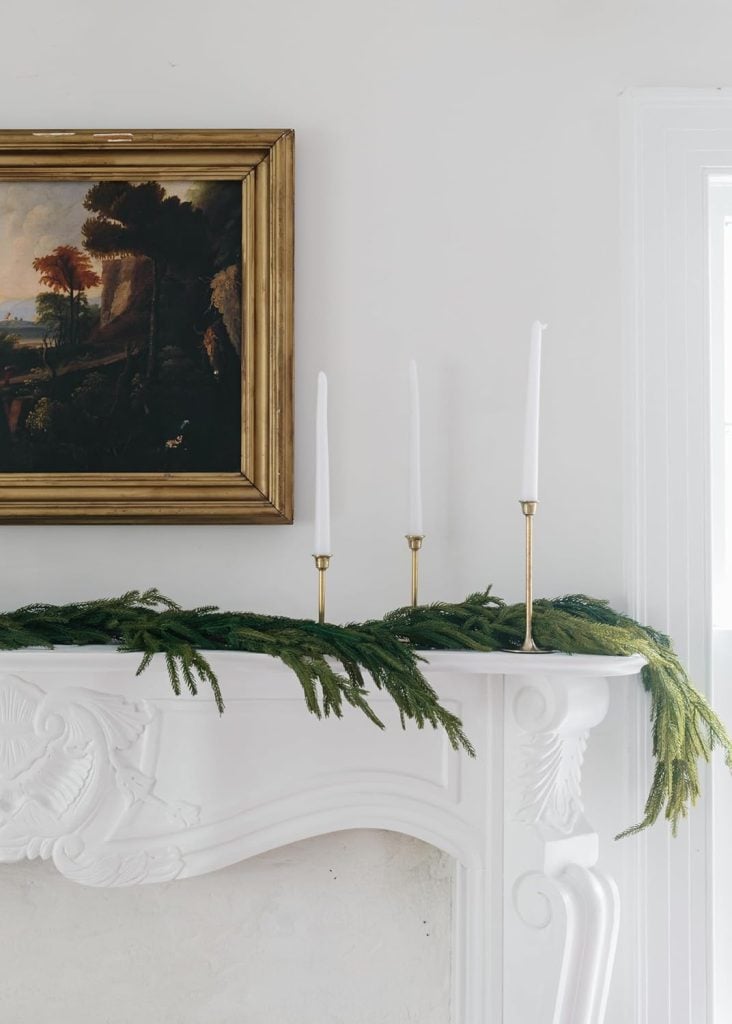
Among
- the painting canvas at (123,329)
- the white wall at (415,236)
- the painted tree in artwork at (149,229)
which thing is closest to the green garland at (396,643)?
the white wall at (415,236)

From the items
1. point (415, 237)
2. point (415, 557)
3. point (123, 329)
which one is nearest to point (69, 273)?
point (123, 329)

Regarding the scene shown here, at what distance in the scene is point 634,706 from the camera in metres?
1.25

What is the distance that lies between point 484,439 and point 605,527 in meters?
0.22

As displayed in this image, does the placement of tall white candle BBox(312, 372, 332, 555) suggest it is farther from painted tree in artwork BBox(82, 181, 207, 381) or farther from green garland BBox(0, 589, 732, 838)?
painted tree in artwork BBox(82, 181, 207, 381)

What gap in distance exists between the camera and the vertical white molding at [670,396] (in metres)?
1.25

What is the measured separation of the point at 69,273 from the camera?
128 cm

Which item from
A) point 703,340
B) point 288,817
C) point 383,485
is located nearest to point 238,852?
point 288,817

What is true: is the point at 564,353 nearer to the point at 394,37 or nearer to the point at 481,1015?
the point at 394,37

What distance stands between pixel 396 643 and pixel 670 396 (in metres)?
0.59

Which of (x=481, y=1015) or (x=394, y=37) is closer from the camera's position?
(x=481, y=1015)

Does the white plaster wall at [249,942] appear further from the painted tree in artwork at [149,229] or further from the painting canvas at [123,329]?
the painted tree in artwork at [149,229]

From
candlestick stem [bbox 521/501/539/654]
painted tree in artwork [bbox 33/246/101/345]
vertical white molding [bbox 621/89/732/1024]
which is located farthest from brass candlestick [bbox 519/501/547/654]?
painted tree in artwork [bbox 33/246/101/345]

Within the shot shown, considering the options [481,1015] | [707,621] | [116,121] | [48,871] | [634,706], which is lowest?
[481,1015]

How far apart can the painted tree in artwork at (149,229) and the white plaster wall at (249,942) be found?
80 cm
